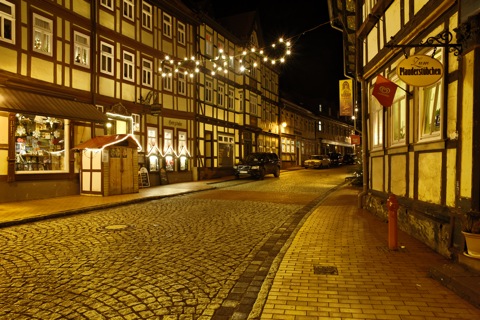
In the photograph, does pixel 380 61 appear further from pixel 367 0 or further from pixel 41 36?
pixel 41 36

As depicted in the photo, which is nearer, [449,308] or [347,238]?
[449,308]

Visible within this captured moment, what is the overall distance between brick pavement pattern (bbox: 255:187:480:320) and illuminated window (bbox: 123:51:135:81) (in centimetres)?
1385

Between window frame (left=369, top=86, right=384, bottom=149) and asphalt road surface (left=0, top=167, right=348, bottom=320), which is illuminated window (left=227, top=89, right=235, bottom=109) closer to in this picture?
window frame (left=369, top=86, right=384, bottom=149)

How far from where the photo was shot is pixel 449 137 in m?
→ 5.90

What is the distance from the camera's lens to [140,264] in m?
5.91

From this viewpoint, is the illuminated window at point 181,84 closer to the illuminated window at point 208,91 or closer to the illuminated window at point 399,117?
the illuminated window at point 208,91

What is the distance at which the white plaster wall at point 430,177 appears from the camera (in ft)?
20.7

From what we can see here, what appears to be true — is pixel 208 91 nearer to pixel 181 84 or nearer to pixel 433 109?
pixel 181 84

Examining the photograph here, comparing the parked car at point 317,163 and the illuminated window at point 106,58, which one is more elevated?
the illuminated window at point 106,58

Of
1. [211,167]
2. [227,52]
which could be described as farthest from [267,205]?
[227,52]

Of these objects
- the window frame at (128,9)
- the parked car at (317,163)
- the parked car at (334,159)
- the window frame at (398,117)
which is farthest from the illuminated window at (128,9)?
the parked car at (334,159)

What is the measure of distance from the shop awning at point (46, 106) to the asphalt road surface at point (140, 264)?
14.6ft

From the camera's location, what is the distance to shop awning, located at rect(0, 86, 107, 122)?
39.9ft

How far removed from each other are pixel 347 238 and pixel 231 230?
269cm
